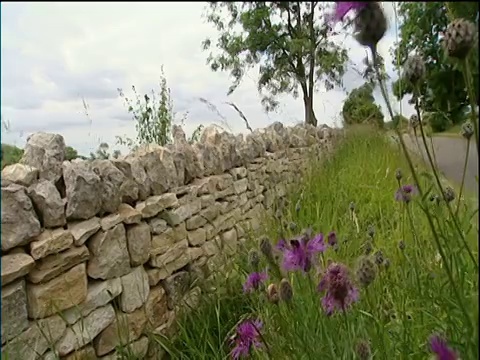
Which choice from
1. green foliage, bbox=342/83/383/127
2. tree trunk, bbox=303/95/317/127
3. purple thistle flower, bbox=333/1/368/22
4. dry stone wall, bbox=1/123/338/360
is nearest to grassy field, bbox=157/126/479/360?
dry stone wall, bbox=1/123/338/360

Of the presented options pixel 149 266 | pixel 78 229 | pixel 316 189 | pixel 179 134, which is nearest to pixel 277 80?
pixel 316 189

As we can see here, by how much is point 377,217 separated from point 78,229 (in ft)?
8.04

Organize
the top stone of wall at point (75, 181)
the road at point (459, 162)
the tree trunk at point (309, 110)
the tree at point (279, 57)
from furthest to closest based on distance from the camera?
1. the tree trunk at point (309, 110)
2. the tree at point (279, 57)
3. the top stone of wall at point (75, 181)
4. the road at point (459, 162)

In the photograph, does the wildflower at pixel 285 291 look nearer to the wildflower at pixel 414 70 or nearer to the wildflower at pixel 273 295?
the wildflower at pixel 273 295

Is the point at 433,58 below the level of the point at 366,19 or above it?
below

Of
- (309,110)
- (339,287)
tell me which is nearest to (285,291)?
(339,287)

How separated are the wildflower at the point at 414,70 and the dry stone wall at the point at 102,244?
1.37 meters

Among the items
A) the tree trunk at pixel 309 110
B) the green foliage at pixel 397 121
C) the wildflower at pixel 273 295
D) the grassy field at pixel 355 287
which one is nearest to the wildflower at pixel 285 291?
the grassy field at pixel 355 287

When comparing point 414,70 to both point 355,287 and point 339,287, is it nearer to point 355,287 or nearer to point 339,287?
point 339,287

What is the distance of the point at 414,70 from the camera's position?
34.2 inches

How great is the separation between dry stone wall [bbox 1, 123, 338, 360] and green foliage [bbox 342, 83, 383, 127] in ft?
3.51

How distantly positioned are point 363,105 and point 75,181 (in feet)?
11.3

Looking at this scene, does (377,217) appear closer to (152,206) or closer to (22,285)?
(152,206)

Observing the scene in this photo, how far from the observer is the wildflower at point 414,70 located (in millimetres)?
869
